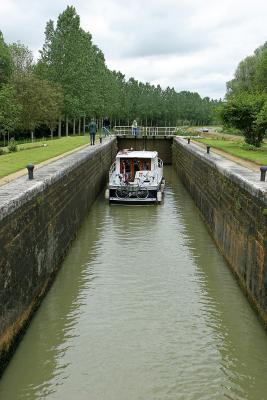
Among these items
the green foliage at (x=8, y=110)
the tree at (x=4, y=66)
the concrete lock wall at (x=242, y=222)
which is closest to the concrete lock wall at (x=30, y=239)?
the concrete lock wall at (x=242, y=222)

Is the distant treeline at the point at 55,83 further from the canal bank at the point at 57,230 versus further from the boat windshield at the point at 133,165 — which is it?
the canal bank at the point at 57,230

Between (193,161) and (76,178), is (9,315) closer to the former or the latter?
(76,178)

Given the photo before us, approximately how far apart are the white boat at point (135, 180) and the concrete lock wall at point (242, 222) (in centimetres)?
434

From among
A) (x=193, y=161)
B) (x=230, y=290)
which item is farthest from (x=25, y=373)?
(x=193, y=161)

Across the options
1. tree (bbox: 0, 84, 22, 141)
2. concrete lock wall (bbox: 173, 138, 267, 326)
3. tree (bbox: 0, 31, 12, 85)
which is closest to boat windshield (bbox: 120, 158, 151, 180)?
concrete lock wall (bbox: 173, 138, 267, 326)

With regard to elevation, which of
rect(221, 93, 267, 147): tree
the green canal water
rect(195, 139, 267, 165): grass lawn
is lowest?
the green canal water

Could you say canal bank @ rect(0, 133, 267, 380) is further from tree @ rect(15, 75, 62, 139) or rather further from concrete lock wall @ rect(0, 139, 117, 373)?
tree @ rect(15, 75, 62, 139)

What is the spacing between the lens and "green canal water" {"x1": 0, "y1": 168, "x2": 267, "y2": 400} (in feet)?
24.3

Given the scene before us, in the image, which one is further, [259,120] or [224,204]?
[259,120]

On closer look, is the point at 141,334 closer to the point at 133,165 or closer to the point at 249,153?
the point at 249,153

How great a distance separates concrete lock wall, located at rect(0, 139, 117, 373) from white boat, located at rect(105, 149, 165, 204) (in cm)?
641

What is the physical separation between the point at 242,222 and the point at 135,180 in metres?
12.2

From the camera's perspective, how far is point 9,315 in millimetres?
7875

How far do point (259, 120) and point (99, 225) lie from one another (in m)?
10.8
